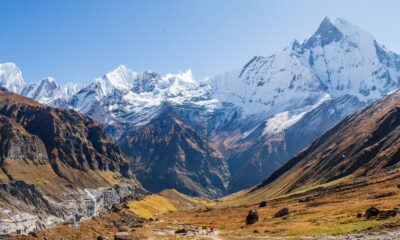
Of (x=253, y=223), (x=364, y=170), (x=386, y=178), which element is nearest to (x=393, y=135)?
(x=364, y=170)

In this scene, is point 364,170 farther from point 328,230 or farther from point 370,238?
point 370,238

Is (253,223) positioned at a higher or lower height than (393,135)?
lower

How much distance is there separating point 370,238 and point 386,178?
93.4 m

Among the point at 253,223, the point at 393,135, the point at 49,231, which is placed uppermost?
the point at 393,135

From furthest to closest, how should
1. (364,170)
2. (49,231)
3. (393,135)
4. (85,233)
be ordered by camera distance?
(393,135) → (364,170) → (85,233) → (49,231)

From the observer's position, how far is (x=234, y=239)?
73.9m

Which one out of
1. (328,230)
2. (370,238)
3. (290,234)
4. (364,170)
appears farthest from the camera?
(364,170)

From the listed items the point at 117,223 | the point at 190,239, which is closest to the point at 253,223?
the point at 190,239

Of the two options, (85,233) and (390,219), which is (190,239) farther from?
(390,219)

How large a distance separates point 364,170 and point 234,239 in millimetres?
122398

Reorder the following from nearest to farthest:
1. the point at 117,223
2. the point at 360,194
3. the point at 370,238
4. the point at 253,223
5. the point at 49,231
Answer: the point at 370,238 → the point at 49,231 → the point at 253,223 → the point at 360,194 → the point at 117,223

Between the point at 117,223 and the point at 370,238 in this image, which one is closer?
the point at 370,238

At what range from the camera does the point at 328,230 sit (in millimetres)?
60125

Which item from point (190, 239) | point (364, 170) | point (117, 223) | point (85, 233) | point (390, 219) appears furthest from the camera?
point (364, 170)
